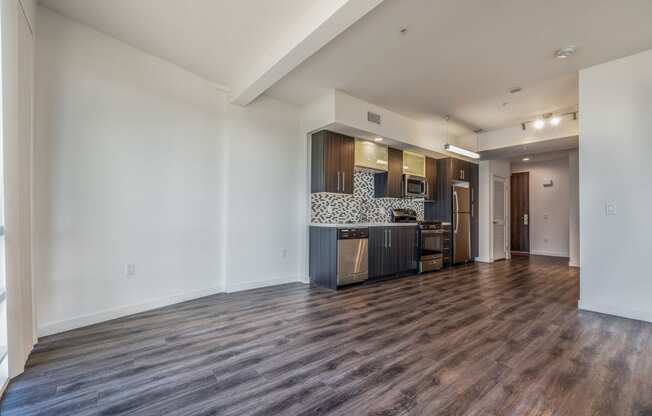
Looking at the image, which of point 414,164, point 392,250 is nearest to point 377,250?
point 392,250

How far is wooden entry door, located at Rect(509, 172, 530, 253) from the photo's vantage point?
8.39 metres

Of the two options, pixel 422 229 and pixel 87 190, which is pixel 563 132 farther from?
pixel 87 190

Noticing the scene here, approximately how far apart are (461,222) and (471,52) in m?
3.88

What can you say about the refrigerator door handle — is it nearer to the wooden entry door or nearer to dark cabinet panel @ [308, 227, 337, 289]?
dark cabinet panel @ [308, 227, 337, 289]

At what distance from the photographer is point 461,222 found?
20.1 feet

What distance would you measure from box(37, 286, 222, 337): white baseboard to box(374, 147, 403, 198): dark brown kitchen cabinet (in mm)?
3155

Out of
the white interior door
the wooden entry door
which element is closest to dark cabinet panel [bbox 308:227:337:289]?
the white interior door

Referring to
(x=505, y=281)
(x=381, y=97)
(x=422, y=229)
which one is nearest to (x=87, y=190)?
(x=381, y=97)

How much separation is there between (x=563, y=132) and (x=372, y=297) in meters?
4.23

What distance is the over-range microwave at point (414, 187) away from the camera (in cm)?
535

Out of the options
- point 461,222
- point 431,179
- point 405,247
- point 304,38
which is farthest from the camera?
point 461,222

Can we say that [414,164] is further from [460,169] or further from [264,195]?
[264,195]

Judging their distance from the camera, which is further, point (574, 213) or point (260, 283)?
point (574, 213)

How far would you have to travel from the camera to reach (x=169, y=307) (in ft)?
10.5
